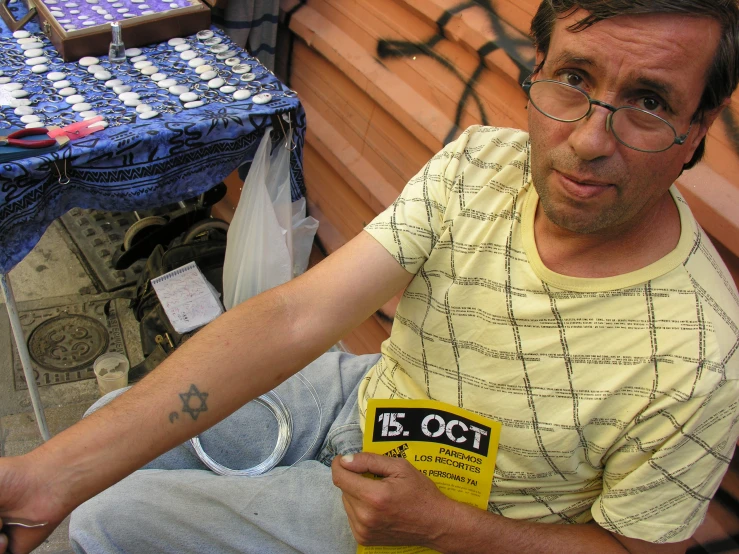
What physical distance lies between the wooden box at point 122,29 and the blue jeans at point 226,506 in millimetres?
1437

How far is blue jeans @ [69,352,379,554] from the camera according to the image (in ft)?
4.95

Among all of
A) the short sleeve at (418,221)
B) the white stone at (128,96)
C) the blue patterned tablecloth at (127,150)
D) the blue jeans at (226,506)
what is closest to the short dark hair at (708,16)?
the short sleeve at (418,221)

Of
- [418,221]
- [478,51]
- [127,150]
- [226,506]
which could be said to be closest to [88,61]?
[127,150]

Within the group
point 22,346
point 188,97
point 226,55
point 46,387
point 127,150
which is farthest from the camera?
point 46,387

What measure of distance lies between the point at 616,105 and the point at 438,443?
77 centimetres

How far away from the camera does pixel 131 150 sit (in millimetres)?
2213

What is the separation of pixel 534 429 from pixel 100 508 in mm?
925

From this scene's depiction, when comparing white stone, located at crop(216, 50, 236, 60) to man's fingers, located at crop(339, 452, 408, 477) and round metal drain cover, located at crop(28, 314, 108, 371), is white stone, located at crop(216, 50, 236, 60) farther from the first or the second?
man's fingers, located at crop(339, 452, 408, 477)

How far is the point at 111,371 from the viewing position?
2867 mm

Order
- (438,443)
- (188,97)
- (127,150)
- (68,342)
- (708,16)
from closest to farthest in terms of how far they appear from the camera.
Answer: (708,16) < (438,443) < (127,150) < (188,97) < (68,342)

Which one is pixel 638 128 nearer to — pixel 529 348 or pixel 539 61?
pixel 539 61

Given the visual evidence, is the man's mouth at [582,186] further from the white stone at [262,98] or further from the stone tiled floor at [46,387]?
the stone tiled floor at [46,387]

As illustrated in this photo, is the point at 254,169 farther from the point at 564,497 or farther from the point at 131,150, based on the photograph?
the point at 564,497

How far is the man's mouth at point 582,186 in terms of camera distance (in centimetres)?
130
